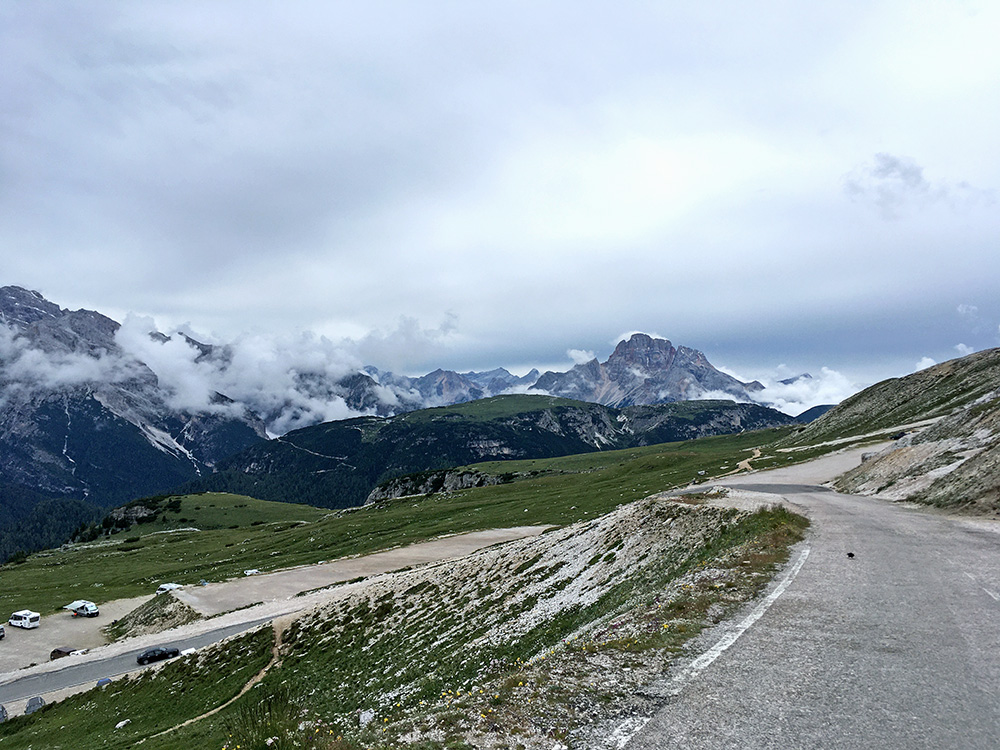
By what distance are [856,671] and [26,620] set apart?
4869 inches

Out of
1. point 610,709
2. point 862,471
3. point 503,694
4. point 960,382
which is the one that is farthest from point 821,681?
point 960,382

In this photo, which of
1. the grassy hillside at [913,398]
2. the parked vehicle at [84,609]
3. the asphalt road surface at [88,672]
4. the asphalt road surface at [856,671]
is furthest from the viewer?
the grassy hillside at [913,398]

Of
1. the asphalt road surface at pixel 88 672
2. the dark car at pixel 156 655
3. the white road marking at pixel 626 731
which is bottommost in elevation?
the asphalt road surface at pixel 88 672

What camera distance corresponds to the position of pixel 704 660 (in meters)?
11.8

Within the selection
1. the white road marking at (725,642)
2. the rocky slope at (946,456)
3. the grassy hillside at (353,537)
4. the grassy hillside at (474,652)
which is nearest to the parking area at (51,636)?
the grassy hillside at (353,537)

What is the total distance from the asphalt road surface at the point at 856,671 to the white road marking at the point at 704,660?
6 cm

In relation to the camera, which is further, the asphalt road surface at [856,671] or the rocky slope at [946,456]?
the rocky slope at [946,456]

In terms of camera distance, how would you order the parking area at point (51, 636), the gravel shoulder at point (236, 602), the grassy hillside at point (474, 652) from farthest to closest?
1. the parking area at point (51, 636)
2. the gravel shoulder at point (236, 602)
3. the grassy hillside at point (474, 652)

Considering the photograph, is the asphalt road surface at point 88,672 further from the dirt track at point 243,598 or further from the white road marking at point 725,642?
the white road marking at point 725,642

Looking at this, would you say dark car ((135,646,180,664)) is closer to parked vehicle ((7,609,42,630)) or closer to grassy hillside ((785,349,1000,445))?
parked vehicle ((7,609,42,630))

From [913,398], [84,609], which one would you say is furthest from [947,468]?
[84,609]

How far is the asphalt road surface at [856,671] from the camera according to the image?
8625mm

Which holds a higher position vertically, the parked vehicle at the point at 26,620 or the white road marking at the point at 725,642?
the white road marking at the point at 725,642

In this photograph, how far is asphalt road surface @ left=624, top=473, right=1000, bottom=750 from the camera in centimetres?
862
